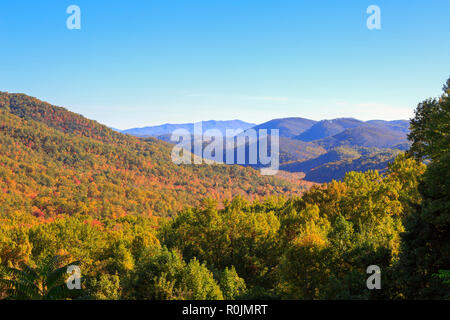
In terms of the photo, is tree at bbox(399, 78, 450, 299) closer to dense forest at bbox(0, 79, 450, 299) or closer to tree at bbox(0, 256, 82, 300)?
dense forest at bbox(0, 79, 450, 299)

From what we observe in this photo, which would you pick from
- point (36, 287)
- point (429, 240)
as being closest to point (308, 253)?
point (429, 240)

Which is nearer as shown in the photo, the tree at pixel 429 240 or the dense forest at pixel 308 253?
the tree at pixel 429 240

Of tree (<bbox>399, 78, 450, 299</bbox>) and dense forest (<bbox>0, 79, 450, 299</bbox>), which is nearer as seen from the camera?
tree (<bbox>399, 78, 450, 299</bbox>)

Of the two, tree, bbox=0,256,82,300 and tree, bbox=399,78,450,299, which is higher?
tree, bbox=399,78,450,299

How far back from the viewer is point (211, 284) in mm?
20156

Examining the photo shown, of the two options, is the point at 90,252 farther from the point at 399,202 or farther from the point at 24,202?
the point at 24,202

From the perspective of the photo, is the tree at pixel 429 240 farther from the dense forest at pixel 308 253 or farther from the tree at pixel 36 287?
the tree at pixel 36 287

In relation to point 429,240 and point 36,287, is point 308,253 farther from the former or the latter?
point 36,287

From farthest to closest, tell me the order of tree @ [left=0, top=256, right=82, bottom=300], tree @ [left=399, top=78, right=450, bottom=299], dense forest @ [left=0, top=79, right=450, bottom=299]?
tree @ [left=0, top=256, right=82, bottom=300], dense forest @ [left=0, top=79, right=450, bottom=299], tree @ [left=399, top=78, right=450, bottom=299]

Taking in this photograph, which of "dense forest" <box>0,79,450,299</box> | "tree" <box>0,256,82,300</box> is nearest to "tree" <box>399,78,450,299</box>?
"dense forest" <box>0,79,450,299</box>

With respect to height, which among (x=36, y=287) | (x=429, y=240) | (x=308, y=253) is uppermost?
(x=429, y=240)

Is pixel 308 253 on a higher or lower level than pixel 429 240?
lower

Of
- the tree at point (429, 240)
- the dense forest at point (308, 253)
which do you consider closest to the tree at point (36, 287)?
the dense forest at point (308, 253)

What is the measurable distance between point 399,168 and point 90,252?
50.7m
